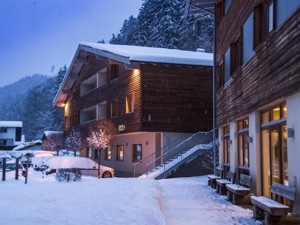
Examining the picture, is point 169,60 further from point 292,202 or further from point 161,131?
point 292,202

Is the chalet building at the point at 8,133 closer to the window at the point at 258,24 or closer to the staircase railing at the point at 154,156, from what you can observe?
the staircase railing at the point at 154,156

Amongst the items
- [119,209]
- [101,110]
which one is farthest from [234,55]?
[101,110]

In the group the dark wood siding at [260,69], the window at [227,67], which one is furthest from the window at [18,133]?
the window at [227,67]

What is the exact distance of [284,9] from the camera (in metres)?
9.65

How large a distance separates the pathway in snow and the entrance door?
1.07 metres

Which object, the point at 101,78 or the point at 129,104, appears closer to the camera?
the point at 129,104

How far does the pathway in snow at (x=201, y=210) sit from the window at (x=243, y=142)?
1.46 m

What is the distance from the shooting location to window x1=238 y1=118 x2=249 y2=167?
1380 centimetres

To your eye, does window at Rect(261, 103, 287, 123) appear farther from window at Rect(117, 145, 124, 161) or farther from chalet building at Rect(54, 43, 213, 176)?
window at Rect(117, 145, 124, 161)

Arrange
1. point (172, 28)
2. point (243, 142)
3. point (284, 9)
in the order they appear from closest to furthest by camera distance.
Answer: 1. point (284, 9)
2. point (243, 142)
3. point (172, 28)

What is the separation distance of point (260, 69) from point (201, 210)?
13.3ft

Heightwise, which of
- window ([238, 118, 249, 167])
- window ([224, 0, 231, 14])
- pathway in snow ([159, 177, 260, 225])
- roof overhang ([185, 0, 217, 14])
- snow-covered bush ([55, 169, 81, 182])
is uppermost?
roof overhang ([185, 0, 217, 14])

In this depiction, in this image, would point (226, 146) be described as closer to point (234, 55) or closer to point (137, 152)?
point (234, 55)

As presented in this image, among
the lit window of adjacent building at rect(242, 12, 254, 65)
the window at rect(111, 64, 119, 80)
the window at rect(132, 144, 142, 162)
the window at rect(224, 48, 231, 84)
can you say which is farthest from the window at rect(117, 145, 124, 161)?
the lit window of adjacent building at rect(242, 12, 254, 65)
